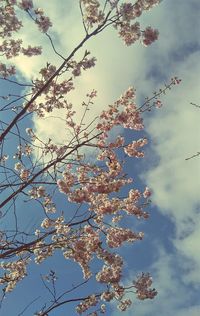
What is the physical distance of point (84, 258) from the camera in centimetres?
1075

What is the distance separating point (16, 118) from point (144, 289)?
5.81 meters

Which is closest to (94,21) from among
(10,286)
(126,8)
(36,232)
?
(126,8)

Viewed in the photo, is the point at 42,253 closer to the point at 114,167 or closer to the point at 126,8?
the point at 114,167

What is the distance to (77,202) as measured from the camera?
10758mm

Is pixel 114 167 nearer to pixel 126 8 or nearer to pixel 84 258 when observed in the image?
pixel 84 258

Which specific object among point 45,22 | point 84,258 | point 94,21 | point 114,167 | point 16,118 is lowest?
point 84,258

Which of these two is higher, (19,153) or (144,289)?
(19,153)

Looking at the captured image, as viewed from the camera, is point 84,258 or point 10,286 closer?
point 84,258

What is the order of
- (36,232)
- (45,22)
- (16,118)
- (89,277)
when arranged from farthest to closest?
(89,277) → (36,232) → (45,22) → (16,118)

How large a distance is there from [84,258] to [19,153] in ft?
10.2

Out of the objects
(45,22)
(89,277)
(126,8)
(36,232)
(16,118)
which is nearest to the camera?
(16,118)

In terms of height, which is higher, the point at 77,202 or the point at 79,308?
the point at 77,202

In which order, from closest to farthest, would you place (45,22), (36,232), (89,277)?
(45,22)
(36,232)
(89,277)

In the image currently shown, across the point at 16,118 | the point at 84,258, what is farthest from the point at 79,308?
the point at 16,118
